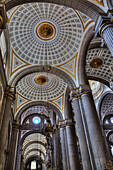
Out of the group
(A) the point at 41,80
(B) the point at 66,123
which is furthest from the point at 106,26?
(A) the point at 41,80

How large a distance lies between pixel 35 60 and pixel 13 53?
219 centimetres

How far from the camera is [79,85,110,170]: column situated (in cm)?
850

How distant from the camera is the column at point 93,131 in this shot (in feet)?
27.9

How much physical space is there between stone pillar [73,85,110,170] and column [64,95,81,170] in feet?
17.0

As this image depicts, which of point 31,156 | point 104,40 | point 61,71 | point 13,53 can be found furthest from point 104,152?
point 31,156

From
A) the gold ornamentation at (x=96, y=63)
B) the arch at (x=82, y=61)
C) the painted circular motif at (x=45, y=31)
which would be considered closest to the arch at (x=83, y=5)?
the arch at (x=82, y=61)

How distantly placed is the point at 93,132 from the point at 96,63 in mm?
8343

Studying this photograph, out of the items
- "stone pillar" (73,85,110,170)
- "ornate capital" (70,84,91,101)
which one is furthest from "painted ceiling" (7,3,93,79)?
"stone pillar" (73,85,110,170)

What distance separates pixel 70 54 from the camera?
541 inches

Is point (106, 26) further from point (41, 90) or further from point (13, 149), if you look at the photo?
point (13, 149)

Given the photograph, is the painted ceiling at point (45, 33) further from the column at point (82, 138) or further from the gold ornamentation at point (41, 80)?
the gold ornamentation at point (41, 80)

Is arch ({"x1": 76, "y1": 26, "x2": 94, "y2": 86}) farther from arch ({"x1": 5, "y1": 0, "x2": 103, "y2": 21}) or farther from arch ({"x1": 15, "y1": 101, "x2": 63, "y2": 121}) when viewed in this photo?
arch ({"x1": 15, "y1": 101, "x2": 63, "y2": 121})

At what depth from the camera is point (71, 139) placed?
1501 cm

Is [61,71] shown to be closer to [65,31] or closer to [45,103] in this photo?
[65,31]
